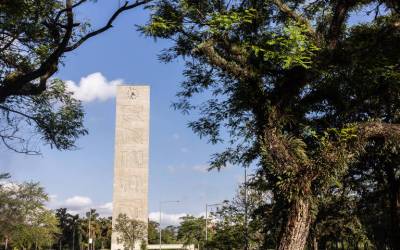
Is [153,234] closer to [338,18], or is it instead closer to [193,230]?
[193,230]

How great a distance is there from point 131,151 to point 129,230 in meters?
15.3

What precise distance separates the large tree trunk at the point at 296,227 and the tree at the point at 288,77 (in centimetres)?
2

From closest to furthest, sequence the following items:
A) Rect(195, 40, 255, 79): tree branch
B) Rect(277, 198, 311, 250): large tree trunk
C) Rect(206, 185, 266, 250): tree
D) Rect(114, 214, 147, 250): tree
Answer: Rect(277, 198, 311, 250): large tree trunk < Rect(195, 40, 255, 79): tree branch < Rect(206, 185, 266, 250): tree < Rect(114, 214, 147, 250): tree

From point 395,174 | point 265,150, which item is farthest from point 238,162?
point 395,174

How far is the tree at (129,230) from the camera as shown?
68756 millimetres

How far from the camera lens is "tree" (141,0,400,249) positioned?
10.3m

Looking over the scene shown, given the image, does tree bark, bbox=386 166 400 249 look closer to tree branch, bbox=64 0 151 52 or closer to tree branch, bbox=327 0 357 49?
tree branch, bbox=327 0 357 49

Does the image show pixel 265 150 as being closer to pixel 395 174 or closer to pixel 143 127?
pixel 395 174

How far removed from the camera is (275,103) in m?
11.2

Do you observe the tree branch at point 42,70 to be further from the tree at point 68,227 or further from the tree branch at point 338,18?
the tree at point 68,227

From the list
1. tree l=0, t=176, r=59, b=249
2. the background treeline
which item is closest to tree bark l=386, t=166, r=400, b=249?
the background treeline

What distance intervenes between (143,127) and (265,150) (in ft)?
239

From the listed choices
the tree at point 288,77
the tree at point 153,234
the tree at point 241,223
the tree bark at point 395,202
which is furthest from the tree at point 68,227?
the tree at point 288,77

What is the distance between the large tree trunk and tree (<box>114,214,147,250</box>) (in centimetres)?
5979
